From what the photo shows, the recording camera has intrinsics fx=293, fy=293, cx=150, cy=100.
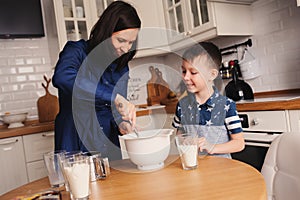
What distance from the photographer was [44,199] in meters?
0.68

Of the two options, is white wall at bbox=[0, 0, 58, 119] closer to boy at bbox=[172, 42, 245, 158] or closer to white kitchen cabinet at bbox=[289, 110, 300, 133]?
boy at bbox=[172, 42, 245, 158]

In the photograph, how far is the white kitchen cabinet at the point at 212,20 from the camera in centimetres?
204

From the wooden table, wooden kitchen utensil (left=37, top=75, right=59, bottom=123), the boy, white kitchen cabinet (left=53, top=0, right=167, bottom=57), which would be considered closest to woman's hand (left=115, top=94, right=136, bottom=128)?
the wooden table

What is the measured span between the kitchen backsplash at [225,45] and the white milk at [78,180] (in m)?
0.68

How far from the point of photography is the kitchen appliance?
147cm

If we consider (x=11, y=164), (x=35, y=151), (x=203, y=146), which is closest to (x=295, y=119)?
(x=203, y=146)

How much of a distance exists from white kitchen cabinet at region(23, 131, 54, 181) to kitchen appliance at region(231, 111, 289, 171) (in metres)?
1.29

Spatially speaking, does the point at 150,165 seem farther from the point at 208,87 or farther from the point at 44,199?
the point at 208,87

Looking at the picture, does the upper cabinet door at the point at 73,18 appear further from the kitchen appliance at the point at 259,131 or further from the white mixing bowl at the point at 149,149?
the white mixing bowl at the point at 149,149

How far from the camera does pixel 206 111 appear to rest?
1198 millimetres

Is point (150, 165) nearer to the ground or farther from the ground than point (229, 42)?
nearer to the ground

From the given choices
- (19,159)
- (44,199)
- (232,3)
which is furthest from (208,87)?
(19,159)

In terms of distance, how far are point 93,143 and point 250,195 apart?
2.22ft

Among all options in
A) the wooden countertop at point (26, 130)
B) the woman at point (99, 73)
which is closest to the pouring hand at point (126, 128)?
the woman at point (99, 73)
